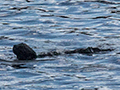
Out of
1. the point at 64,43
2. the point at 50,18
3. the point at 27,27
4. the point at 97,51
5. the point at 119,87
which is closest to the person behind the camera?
the point at 119,87

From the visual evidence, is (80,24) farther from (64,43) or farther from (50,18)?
(64,43)

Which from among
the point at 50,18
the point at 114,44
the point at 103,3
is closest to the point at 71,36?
the point at 114,44

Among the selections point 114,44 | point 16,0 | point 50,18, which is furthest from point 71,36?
point 16,0

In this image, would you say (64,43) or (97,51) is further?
(64,43)

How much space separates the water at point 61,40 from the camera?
26.6ft

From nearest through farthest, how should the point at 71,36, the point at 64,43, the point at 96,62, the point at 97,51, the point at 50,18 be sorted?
the point at 96,62, the point at 97,51, the point at 64,43, the point at 71,36, the point at 50,18

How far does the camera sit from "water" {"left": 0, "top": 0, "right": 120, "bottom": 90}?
8.09 metres

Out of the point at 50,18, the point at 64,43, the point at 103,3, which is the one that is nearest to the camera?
the point at 64,43

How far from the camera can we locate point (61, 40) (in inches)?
430

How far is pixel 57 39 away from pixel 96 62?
2.13m

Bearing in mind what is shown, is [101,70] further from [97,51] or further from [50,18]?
[50,18]

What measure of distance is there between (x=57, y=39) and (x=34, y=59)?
1.87 m

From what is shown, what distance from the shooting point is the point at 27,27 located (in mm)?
12523

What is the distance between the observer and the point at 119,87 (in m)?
7.70
